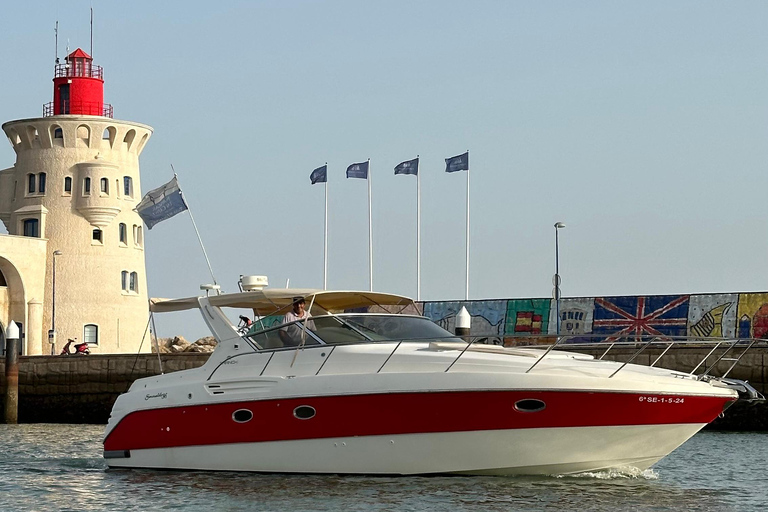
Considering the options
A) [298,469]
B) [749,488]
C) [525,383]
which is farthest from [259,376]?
[749,488]

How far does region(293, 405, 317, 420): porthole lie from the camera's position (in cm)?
1561

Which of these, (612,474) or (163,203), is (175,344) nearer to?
(163,203)

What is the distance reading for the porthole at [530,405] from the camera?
48.8ft

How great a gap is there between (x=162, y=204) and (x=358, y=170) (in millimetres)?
23239

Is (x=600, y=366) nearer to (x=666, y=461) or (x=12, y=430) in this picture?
(x=666, y=461)

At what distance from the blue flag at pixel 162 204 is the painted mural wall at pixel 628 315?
1428 cm

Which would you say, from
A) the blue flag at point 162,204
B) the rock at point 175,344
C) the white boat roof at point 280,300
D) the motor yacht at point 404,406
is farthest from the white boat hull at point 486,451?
the rock at point 175,344

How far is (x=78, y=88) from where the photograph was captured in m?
51.4

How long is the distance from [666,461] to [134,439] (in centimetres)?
792

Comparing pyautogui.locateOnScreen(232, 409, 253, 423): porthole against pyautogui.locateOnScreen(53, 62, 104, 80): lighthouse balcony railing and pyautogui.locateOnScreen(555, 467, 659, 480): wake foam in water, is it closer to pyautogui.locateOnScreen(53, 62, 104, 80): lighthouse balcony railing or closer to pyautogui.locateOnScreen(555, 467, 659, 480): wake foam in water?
pyautogui.locateOnScreen(555, 467, 659, 480): wake foam in water

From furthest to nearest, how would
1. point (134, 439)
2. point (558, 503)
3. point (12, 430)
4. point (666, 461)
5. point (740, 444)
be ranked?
point (12, 430) < point (740, 444) < point (666, 461) < point (134, 439) < point (558, 503)

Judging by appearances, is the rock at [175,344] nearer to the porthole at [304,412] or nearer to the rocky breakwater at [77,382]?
the rocky breakwater at [77,382]

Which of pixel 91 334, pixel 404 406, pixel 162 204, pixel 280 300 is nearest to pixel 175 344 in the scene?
pixel 91 334

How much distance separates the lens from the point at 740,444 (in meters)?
23.0
